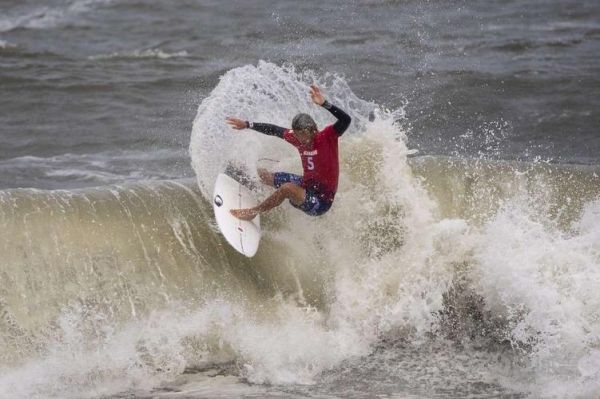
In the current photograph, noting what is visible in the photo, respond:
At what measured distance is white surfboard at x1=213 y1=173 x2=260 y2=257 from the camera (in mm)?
8664

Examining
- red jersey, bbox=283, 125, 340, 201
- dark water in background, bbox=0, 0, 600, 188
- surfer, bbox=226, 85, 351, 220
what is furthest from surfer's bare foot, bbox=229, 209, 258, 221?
dark water in background, bbox=0, 0, 600, 188

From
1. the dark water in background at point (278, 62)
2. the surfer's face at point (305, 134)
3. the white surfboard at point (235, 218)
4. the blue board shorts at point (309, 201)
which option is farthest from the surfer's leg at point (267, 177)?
the dark water in background at point (278, 62)

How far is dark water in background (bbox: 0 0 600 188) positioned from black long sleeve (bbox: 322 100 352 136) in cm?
443

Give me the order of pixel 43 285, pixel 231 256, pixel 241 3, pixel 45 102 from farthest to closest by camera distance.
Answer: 1. pixel 241 3
2. pixel 45 102
3. pixel 231 256
4. pixel 43 285

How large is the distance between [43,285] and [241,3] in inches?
568

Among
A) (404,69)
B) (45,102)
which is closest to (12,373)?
(45,102)

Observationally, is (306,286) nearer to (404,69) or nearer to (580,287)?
(580,287)

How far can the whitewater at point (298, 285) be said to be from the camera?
8.00 metres

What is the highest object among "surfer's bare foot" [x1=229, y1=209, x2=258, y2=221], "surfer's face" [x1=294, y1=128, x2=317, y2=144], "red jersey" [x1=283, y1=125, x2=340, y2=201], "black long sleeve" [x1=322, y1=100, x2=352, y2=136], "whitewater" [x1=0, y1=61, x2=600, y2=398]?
"black long sleeve" [x1=322, y1=100, x2=352, y2=136]

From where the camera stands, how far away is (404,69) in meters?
17.0

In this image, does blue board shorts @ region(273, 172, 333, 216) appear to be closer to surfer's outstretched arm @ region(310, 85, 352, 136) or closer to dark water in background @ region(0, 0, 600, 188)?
surfer's outstretched arm @ region(310, 85, 352, 136)

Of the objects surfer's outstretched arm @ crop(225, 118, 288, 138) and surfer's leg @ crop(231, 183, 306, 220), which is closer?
surfer's leg @ crop(231, 183, 306, 220)

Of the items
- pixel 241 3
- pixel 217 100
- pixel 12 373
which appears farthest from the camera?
pixel 241 3

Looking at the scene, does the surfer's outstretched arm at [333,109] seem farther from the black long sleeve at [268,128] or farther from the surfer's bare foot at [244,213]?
the surfer's bare foot at [244,213]
